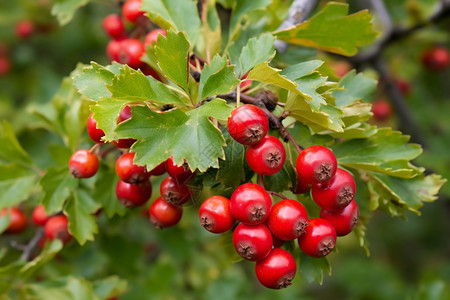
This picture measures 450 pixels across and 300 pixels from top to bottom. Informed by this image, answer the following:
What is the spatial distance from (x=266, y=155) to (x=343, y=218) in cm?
38

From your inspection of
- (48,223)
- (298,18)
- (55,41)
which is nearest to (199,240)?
(48,223)

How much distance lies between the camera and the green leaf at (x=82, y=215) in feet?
6.44

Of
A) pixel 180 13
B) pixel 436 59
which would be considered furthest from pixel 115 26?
pixel 436 59

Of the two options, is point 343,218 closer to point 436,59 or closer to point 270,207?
point 270,207

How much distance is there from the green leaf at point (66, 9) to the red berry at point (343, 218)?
1.68m

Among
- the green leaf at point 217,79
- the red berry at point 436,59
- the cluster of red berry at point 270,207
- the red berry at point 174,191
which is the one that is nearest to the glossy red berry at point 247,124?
the cluster of red berry at point 270,207

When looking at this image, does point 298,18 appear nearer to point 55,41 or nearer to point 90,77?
point 90,77

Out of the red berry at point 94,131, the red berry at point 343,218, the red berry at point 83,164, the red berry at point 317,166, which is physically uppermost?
the red berry at point 94,131

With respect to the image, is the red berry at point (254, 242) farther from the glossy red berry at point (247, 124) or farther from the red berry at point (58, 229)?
the red berry at point (58, 229)

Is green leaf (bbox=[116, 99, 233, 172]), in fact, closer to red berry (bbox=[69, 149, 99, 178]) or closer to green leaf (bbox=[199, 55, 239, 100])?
green leaf (bbox=[199, 55, 239, 100])

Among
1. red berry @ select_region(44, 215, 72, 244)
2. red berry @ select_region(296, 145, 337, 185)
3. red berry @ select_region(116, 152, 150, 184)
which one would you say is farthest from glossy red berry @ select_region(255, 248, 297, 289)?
red berry @ select_region(44, 215, 72, 244)

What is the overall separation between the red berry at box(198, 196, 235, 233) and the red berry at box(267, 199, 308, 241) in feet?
0.49

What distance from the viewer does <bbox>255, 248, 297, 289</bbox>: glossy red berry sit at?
1479 millimetres

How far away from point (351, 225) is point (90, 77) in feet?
3.48
